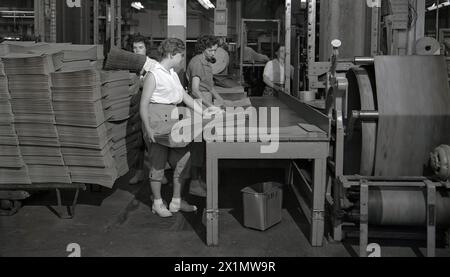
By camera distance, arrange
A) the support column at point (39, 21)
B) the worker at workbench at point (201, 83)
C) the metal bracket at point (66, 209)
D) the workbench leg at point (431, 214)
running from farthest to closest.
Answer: the support column at point (39, 21) < the worker at workbench at point (201, 83) < the metal bracket at point (66, 209) < the workbench leg at point (431, 214)

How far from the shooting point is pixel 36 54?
4133 millimetres

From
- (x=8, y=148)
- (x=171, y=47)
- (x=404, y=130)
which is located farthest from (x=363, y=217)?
(x=8, y=148)

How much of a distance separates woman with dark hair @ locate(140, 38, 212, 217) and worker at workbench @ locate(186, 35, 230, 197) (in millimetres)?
279

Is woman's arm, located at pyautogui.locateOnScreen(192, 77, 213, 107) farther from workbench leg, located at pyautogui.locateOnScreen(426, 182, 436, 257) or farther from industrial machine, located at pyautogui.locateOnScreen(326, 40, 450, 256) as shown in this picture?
workbench leg, located at pyautogui.locateOnScreen(426, 182, 436, 257)

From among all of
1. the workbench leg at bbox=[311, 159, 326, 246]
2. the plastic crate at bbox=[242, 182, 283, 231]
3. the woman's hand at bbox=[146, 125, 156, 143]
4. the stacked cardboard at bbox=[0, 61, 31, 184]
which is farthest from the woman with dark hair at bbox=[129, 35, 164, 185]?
the workbench leg at bbox=[311, 159, 326, 246]

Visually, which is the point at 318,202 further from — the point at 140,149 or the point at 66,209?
the point at 140,149

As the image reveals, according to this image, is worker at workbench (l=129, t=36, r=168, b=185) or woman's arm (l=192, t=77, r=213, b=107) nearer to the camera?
woman's arm (l=192, t=77, r=213, b=107)

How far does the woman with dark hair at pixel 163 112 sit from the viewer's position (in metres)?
4.12

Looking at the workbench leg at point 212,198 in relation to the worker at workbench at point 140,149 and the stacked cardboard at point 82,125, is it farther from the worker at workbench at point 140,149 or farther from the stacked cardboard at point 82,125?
the worker at workbench at point 140,149

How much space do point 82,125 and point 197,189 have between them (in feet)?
4.60

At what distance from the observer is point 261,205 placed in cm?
397

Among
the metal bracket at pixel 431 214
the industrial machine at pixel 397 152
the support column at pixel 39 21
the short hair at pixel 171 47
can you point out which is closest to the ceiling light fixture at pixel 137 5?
the support column at pixel 39 21

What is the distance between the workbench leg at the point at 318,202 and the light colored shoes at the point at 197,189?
150 centimetres

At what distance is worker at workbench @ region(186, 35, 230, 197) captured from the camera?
189 inches
